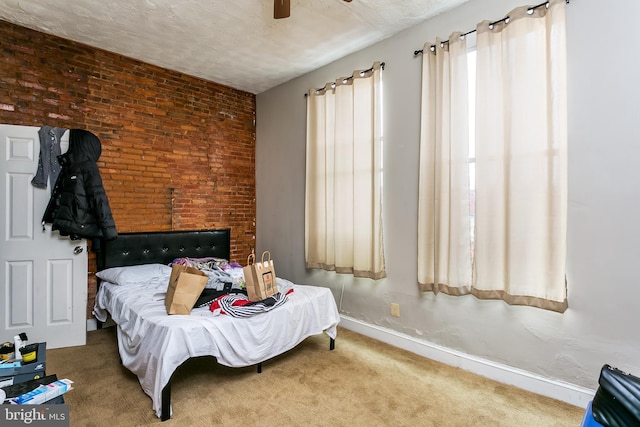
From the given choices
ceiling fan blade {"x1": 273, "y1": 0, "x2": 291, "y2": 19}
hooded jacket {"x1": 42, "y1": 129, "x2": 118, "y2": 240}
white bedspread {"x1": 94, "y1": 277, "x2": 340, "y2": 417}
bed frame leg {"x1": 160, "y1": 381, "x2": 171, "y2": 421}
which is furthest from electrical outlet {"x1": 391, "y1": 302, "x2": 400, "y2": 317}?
hooded jacket {"x1": 42, "y1": 129, "x2": 118, "y2": 240}

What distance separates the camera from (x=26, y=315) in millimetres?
2893

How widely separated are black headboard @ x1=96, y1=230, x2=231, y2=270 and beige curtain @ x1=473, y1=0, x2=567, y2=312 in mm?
3033

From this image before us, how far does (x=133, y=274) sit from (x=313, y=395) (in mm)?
2052

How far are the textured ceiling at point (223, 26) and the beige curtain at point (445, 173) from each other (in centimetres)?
49

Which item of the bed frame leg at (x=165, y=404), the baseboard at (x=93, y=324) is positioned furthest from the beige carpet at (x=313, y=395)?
the baseboard at (x=93, y=324)

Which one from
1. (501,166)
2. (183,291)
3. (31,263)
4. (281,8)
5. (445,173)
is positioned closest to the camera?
(281,8)

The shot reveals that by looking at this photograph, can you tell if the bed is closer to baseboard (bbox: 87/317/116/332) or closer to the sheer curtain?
baseboard (bbox: 87/317/116/332)

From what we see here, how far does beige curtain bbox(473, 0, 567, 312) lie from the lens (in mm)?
2105

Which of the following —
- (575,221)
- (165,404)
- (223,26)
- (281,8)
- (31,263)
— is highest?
(223,26)

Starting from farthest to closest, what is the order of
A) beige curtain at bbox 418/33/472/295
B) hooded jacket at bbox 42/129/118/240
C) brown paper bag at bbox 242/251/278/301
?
hooded jacket at bbox 42/129/118/240, beige curtain at bbox 418/33/472/295, brown paper bag at bbox 242/251/278/301

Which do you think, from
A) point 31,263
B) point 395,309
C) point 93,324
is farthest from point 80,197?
point 395,309

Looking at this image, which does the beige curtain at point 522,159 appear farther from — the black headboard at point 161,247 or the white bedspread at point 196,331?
the black headboard at point 161,247

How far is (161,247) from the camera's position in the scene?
3756 millimetres

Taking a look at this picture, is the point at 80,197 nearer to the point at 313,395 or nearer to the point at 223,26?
the point at 223,26
